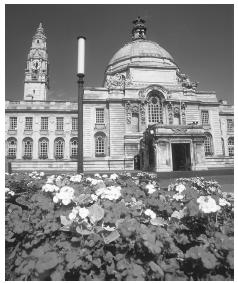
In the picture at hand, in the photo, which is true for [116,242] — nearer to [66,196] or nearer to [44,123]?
[66,196]

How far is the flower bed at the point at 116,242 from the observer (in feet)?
7.95

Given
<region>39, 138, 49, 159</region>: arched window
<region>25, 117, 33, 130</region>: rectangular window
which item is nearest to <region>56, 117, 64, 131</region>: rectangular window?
<region>39, 138, 49, 159</region>: arched window

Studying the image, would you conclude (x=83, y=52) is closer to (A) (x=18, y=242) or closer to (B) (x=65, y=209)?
(B) (x=65, y=209)

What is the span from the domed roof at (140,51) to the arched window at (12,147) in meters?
24.1

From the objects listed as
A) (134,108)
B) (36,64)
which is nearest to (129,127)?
(134,108)

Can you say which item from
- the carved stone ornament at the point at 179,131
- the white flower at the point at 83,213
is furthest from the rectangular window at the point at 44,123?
the white flower at the point at 83,213

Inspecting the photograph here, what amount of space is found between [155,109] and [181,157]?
339 inches

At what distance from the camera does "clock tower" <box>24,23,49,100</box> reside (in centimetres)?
5734

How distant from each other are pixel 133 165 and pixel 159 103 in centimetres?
1048

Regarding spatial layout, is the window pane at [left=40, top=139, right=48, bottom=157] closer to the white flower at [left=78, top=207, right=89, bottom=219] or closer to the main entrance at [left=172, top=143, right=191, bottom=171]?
the main entrance at [left=172, top=143, right=191, bottom=171]

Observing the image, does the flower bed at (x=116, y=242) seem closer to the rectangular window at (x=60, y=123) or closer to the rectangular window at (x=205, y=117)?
the rectangular window at (x=60, y=123)

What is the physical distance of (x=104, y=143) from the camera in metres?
34.6

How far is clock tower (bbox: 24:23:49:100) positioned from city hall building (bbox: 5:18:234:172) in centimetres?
2066

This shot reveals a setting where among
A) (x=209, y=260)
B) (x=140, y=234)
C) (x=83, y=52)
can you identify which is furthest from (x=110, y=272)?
(x=83, y=52)
